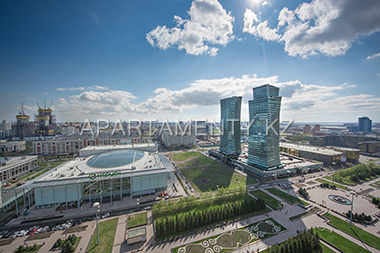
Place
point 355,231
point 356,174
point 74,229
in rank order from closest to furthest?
point 355,231
point 74,229
point 356,174

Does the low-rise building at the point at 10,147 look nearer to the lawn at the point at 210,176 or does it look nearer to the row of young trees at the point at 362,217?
the lawn at the point at 210,176

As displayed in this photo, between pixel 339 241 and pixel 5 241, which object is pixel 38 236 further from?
pixel 339 241

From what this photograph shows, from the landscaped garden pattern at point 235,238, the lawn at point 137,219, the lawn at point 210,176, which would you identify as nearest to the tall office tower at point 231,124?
the lawn at point 210,176

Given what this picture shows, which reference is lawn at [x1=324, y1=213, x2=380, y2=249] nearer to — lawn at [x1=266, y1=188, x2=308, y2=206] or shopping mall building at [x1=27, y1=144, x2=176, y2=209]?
lawn at [x1=266, y1=188, x2=308, y2=206]

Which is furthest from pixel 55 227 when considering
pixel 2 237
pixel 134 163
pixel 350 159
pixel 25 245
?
pixel 350 159

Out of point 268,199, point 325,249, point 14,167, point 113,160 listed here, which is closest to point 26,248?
point 113,160
